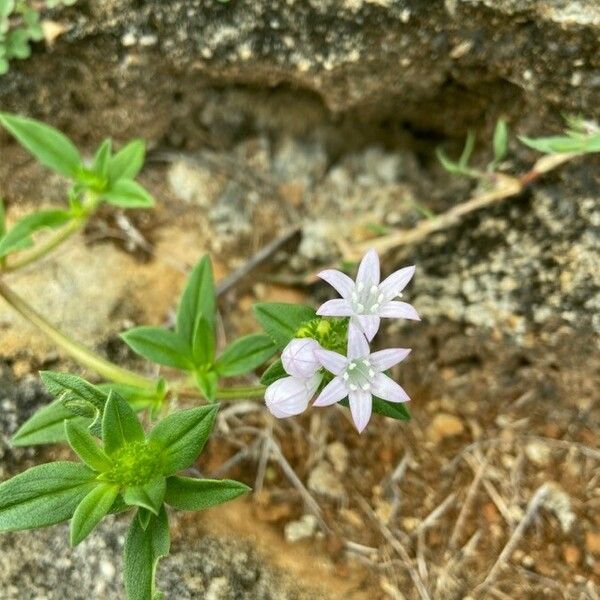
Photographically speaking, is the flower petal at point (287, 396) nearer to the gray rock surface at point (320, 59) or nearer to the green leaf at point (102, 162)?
the green leaf at point (102, 162)

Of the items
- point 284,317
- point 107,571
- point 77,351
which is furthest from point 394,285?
point 107,571

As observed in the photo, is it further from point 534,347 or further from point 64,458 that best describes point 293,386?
point 534,347

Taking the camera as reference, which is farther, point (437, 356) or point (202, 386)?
point (437, 356)

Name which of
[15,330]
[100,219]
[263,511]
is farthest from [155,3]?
[263,511]

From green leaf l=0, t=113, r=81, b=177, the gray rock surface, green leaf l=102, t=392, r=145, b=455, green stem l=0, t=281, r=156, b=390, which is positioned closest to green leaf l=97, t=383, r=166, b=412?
green stem l=0, t=281, r=156, b=390

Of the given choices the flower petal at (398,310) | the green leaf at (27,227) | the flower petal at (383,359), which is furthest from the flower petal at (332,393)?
the green leaf at (27,227)
